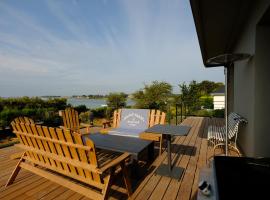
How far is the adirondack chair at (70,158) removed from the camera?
5.57ft

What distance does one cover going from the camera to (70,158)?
6.25ft

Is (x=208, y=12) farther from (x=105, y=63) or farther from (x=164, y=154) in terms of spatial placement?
(x=105, y=63)

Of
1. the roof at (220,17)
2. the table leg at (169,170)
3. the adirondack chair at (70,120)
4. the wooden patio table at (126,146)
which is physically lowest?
the table leg at (169,170)

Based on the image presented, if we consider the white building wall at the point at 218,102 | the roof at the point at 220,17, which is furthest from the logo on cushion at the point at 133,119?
the white building wall at the point at 218,102

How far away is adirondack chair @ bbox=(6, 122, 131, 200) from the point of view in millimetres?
1697

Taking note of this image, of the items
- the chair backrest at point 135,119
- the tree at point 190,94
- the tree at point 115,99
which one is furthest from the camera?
the tree at point 115,99

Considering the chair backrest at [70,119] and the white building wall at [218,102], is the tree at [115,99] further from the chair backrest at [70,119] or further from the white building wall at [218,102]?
the white building wall at [218,102]

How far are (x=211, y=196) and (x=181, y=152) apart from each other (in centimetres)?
281

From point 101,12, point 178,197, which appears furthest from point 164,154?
point 101,12

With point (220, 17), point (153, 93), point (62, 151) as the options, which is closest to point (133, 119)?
point (62, 151)

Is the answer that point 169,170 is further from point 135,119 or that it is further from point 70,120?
point 70,120

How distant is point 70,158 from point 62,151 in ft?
0.49

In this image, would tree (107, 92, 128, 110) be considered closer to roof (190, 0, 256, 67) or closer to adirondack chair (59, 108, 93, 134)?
adirondack chair (59, 108, 93, 134)

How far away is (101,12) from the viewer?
6410 millimetres
